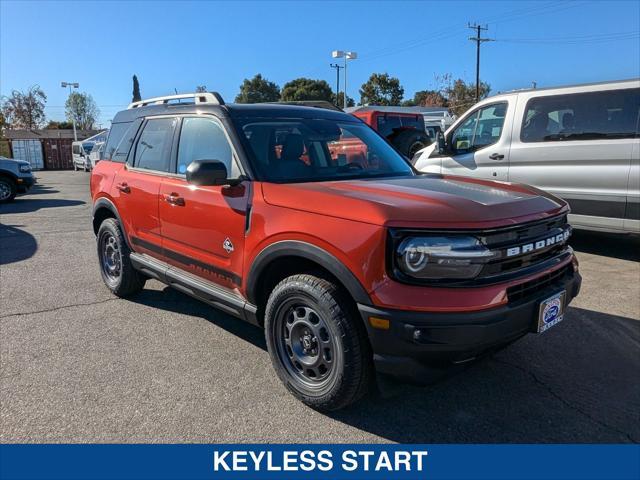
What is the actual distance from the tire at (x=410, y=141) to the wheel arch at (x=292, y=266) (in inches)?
436

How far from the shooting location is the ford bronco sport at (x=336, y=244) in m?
2.44

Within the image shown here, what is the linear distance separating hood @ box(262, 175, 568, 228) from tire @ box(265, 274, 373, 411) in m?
0.46

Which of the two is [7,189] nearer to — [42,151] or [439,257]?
[439,257]

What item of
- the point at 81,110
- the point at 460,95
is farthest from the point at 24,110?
the point at 460,95

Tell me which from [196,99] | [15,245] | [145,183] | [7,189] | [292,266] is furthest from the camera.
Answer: [7,189]

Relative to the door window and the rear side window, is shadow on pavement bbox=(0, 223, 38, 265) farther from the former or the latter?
the door window

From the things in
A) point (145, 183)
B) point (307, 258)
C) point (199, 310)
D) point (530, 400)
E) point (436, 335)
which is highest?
point (145, 183)

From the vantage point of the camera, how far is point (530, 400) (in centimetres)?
310

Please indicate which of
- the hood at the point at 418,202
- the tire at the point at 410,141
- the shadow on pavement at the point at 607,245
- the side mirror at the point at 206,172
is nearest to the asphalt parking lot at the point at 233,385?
the hood at the point at 418,202

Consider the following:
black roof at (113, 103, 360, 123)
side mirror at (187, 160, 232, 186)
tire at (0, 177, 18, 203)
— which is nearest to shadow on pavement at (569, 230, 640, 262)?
black roof at (113, 103, 360, 123)

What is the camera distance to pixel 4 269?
20.4ft

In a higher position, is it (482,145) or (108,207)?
(482,145)

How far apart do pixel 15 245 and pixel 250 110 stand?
5.90 m
